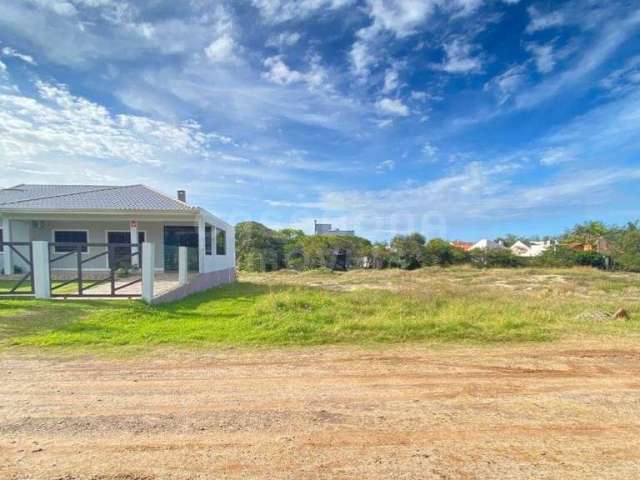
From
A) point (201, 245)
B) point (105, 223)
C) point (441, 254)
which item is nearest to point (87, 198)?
point (105, 223)

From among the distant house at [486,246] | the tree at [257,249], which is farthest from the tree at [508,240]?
the tree at [257,249]

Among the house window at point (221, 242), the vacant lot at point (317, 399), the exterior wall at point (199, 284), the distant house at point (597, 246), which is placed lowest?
the vacant lot at point (317, 399)

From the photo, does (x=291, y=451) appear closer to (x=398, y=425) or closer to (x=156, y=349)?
(x=398, y=425)

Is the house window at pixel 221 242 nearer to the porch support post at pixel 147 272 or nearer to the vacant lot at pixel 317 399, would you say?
the porch support post at pixel 147 272

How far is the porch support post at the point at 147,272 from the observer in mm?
9125

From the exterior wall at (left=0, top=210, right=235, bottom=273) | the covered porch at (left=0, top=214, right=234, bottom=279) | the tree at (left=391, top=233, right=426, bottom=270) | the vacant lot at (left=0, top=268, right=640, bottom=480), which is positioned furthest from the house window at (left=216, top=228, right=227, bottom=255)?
the tree at (left=391, top=233, right=426, bottom=270)

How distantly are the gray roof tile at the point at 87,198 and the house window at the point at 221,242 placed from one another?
12.5ft

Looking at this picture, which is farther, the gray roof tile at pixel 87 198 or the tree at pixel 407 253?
the tree at pixel 407 253

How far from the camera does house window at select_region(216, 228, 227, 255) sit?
18.2m

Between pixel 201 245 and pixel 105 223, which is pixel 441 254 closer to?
pixel 201 245

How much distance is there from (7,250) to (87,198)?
157 inches

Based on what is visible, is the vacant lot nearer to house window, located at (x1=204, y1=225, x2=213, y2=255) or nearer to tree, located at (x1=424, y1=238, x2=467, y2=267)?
house window, located at (x1=204, y1=225, x2=213, y2=255)

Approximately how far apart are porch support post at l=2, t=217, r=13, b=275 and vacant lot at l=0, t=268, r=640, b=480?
9.14 meters

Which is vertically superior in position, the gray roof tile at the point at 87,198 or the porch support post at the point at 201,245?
the gray roof tile at the point at 87,198
